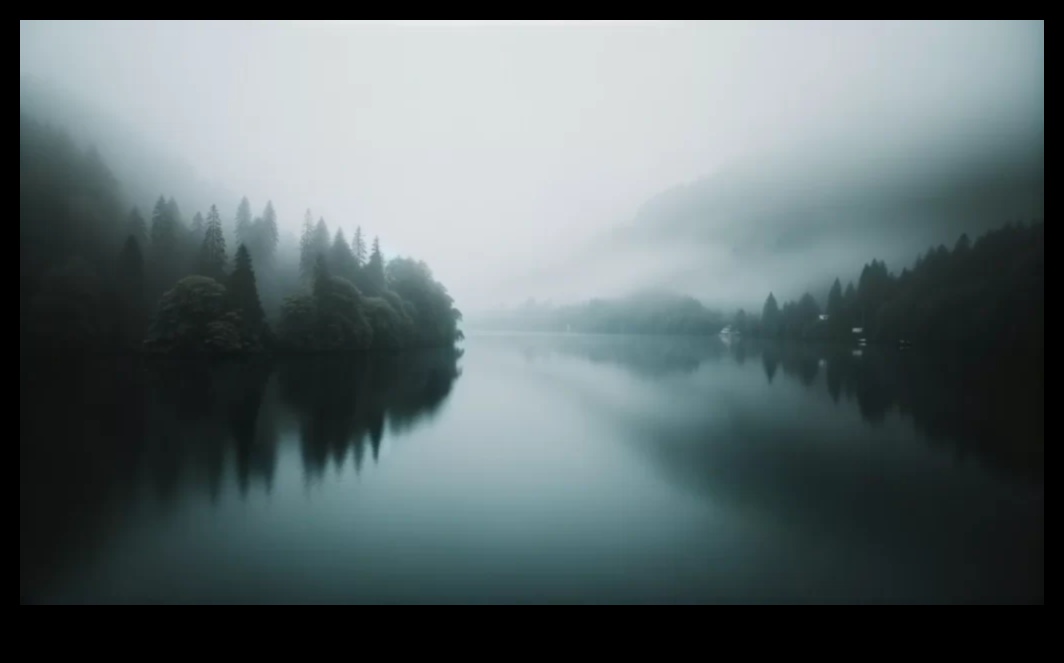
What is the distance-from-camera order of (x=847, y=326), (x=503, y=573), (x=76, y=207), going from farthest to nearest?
(x=847, y=326), (x=76, y=207), (x=503, y=573)

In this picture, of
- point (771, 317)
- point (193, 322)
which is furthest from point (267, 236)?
point (771, 317)

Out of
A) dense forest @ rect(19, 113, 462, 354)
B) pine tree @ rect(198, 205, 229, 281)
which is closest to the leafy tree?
dense forest @ rect(19, 113, 462, 354)

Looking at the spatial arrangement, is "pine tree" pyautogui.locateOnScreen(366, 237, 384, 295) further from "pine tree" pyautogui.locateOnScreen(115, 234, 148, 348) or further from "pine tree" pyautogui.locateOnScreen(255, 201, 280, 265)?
"pine tree" pyautogui.locateOnScreen(115, 234, 148, 348)

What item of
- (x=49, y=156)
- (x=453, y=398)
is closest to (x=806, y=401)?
(x=453, y=398)

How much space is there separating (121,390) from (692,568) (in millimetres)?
24325

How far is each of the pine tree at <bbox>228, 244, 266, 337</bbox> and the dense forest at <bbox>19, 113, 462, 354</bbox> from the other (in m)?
0.08

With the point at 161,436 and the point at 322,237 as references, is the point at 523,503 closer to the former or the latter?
the point at 161,436

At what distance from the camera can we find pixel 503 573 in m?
5.98

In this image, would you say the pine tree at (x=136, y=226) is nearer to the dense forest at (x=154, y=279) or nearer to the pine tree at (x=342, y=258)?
the dense forest at (x=154, y=279)

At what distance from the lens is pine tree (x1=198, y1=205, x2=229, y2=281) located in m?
39.2

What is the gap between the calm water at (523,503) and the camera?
5.82 meters

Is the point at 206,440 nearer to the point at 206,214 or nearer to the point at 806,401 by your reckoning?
the point at 806,401
